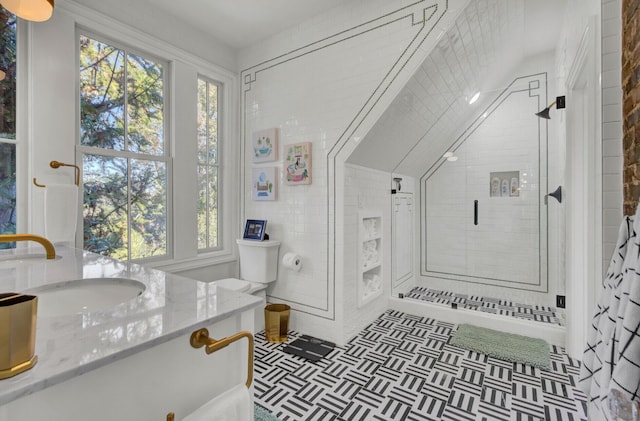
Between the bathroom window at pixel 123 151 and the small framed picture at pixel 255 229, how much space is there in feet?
2.23

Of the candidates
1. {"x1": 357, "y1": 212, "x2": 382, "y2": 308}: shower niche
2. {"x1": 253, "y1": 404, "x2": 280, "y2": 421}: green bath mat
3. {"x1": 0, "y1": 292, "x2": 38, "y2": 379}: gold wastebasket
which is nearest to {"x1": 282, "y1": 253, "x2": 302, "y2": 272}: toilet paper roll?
{"x1": 357, "y1": 212, "x2": 382, "y2": 308}: shower niche

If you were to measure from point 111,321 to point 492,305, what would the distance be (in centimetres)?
341

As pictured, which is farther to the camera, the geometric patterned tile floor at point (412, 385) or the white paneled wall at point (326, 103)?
the white paneled wall at point (326, 103)

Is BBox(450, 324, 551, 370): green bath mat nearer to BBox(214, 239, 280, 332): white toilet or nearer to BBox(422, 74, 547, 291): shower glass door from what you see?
BBox(422, 74, 547, 291): shower glass door

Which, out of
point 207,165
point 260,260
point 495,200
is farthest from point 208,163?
point 495,200

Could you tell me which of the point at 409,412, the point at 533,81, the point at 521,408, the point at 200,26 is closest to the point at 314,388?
the point at 409,412

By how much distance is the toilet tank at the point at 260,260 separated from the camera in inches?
106

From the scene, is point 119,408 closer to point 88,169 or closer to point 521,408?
point 521,408

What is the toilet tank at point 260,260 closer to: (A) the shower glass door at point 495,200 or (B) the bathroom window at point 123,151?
(B) the bathroom window at point 123,151

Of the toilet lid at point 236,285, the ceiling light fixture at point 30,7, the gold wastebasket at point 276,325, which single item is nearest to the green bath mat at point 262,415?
the gold wastebasket at point 276,325

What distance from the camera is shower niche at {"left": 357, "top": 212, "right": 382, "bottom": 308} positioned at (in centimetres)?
263

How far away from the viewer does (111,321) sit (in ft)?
2.25

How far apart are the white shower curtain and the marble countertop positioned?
1.02 meters

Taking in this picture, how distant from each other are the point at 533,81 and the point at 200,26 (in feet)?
10.9
